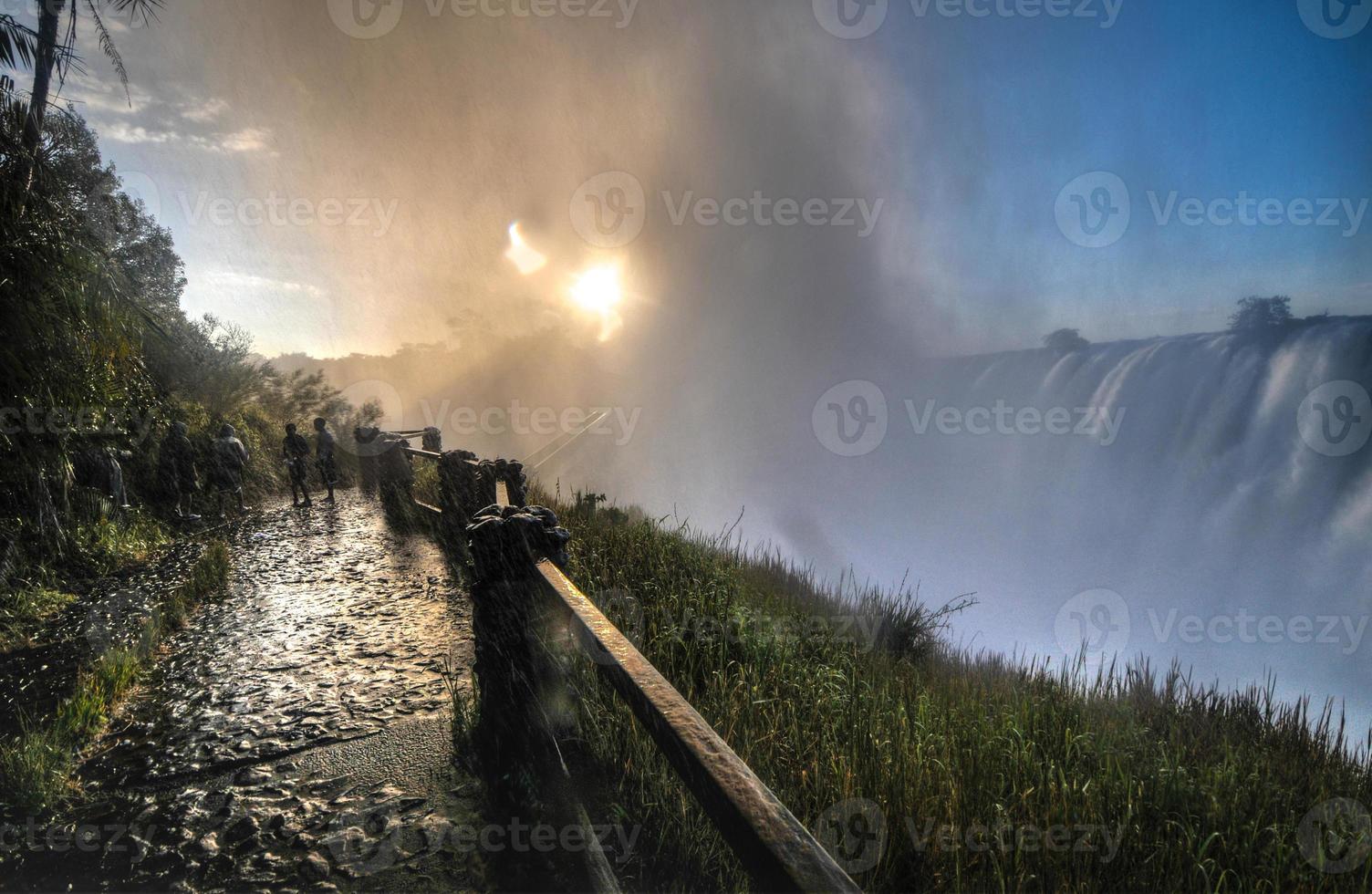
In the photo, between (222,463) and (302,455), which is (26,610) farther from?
(302,455)

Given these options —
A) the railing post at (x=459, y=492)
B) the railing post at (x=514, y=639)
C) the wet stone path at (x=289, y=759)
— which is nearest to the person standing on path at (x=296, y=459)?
the railing post at (x=459, y=492)

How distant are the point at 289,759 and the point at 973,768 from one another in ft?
12.5

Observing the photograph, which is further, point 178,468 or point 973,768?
point 178,468

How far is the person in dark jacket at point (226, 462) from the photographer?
1050 cm

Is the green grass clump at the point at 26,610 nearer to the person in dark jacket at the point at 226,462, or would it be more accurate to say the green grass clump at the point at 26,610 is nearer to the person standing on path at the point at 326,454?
the person in dark jacket at the point at 226,462

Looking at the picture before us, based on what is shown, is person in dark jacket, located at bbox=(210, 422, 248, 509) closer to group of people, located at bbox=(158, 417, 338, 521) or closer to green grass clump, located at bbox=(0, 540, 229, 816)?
group of people, located at bbox=(158, 417, 338, 521)

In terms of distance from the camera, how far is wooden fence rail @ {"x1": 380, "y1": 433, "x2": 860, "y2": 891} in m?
0.97

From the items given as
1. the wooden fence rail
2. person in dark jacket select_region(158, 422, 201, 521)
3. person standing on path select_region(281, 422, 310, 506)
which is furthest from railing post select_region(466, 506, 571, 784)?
person standing on path select_region(281, 422, 310, 506)

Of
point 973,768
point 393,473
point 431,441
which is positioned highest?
point 431,441

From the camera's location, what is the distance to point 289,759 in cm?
307

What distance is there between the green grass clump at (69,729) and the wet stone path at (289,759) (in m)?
0.12

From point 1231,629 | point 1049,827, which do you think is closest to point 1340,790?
point 1049,827

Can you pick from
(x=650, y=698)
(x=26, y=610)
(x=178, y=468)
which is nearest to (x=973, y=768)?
(x=650, y=698)

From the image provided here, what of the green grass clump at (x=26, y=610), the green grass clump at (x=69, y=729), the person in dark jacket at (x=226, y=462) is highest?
the person in dark jacket at (x=226, y=462)
